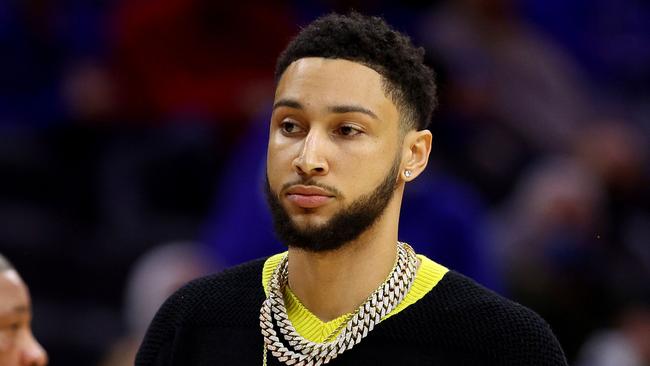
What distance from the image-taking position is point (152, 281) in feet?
20.4

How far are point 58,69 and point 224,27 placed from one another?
36.8 inches

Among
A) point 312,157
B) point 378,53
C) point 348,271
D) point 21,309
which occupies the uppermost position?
point 378,53

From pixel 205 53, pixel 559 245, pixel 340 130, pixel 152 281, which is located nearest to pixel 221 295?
pixel 340 130

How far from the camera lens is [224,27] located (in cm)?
725

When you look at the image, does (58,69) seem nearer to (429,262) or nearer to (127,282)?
(127,282)

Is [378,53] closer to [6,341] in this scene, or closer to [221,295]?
[221,295]

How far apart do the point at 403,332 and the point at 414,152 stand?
1.45ft

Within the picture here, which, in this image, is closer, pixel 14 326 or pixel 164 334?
pixel 14 326

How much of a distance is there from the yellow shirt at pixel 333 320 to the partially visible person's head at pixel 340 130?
19 centimetres

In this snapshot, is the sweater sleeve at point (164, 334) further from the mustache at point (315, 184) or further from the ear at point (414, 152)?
the ear at point (414, 152)

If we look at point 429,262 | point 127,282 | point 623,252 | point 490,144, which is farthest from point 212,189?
point 429,262

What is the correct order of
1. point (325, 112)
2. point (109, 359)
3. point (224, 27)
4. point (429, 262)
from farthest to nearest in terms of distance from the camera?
1. point (224, 27)
2. point (109, 359)
3. point (429, 262)
4. point (325, 112)

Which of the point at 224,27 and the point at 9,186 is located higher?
the point at 224,27

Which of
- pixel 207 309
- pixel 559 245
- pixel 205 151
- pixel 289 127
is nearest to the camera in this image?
pixel 289 127
